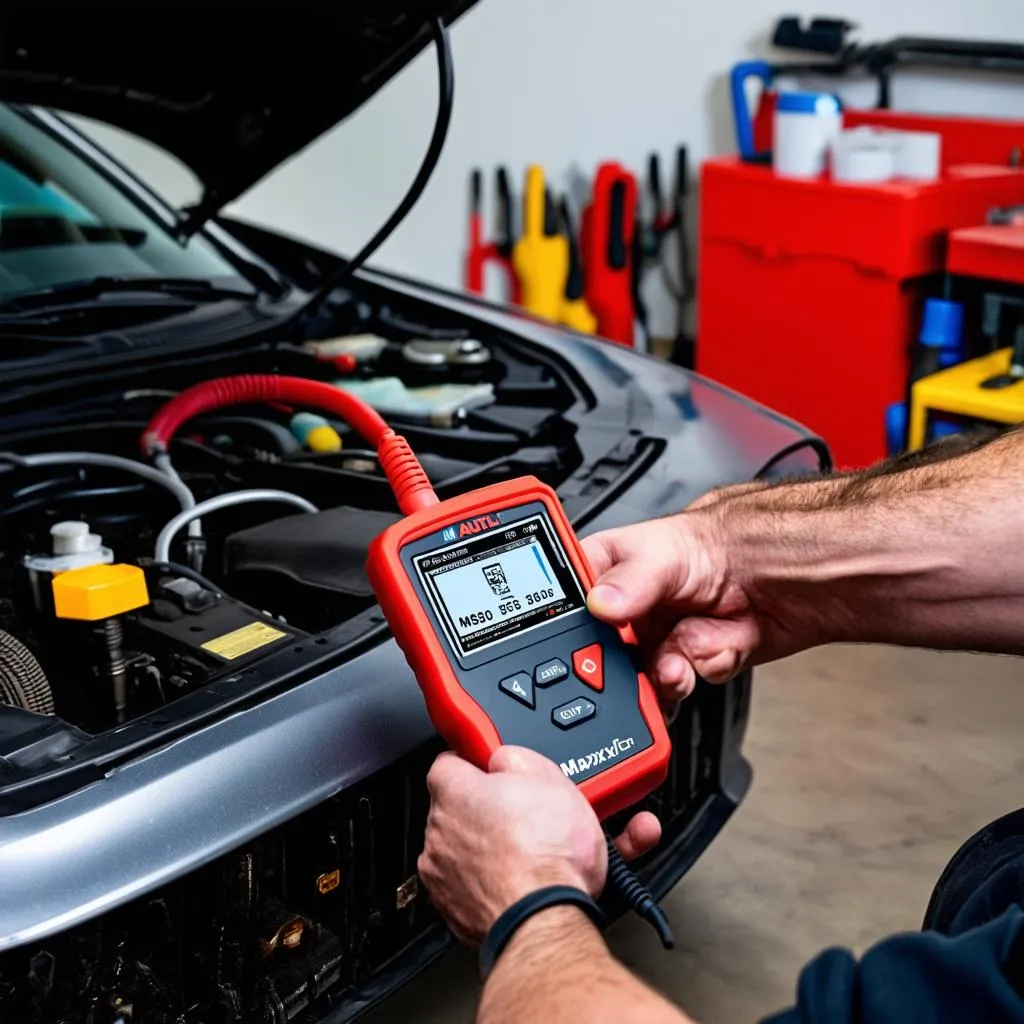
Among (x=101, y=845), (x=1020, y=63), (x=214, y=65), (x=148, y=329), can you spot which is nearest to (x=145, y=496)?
(x=148, y=329)

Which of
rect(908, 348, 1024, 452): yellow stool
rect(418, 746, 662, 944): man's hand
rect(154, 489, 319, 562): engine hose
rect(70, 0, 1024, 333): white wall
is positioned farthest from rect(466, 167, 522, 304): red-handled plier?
rect(418, 746, 662, 944): man's hand

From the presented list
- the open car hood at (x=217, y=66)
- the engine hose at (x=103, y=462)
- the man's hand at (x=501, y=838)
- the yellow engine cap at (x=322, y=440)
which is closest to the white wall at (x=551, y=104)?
the open car hood at (x=217, y=66)

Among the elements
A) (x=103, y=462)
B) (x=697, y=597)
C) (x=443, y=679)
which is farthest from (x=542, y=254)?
(x=443, y=679)

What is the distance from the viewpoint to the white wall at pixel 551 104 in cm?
308

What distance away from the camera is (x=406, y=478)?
1.04m

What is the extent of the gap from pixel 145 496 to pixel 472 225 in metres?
2.58

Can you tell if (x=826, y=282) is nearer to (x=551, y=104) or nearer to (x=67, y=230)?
(x=551, y=104)

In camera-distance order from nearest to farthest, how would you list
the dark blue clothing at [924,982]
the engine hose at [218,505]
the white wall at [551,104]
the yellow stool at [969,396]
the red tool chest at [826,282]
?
the dark blue clothing at [924,982] < the engine hose at [218,505] < the yellow stool at [969,396] < the red tool chest at [826,282] < the white wall at [551,104]

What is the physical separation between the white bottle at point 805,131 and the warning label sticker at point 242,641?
6.72ft

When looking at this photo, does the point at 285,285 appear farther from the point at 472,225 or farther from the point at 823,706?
the point at 472,225

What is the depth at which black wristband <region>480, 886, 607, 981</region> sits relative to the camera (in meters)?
0.80

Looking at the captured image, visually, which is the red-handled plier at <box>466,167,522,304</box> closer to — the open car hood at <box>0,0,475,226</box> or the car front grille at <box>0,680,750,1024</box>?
the open car hood at <box>0,0,475,226</box>

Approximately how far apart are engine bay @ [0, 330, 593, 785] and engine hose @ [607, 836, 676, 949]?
1.05ft

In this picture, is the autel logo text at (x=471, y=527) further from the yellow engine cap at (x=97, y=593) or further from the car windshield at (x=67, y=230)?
the car windshield at (x=67, y=230)
